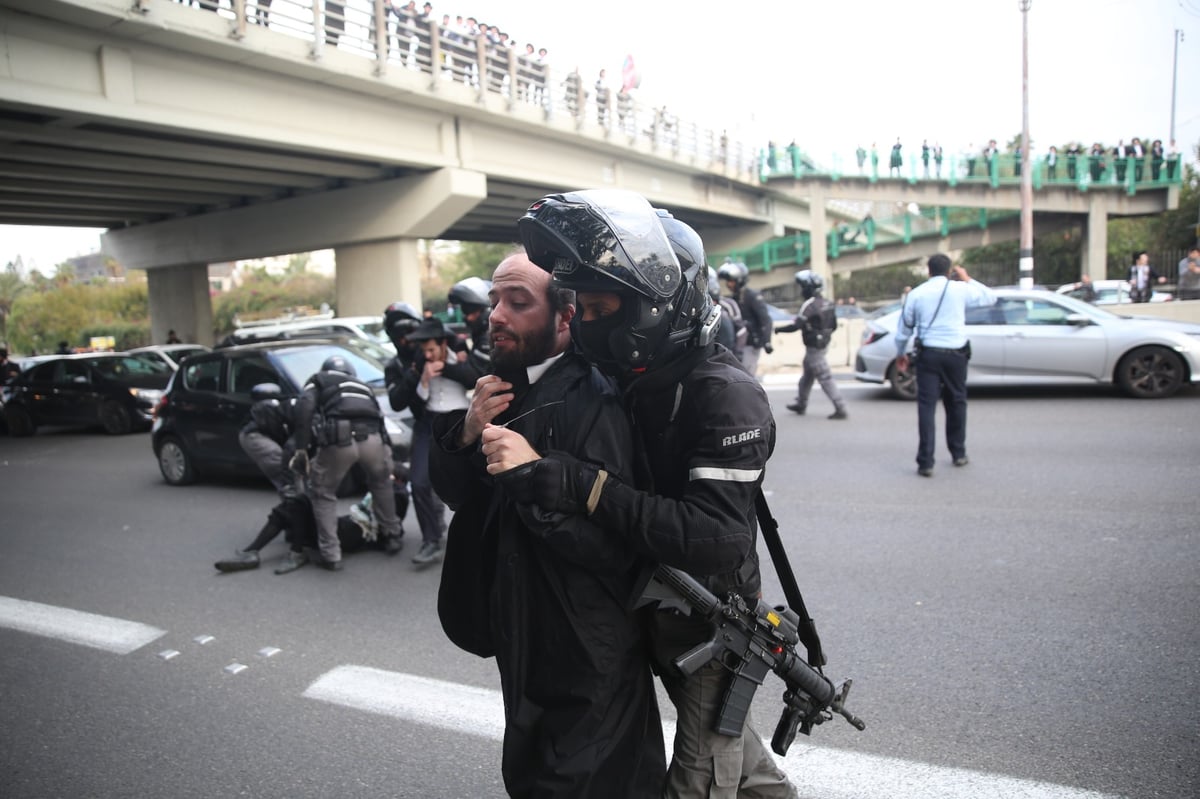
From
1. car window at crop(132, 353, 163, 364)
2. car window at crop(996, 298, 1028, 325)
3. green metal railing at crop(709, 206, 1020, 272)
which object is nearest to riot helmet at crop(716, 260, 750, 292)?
car window at crop(996, 298, 1028, 325)

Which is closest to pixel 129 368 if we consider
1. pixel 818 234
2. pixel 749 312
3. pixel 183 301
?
pixel 749 312

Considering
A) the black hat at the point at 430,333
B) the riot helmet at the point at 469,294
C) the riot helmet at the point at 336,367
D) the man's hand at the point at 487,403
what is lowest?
the riot helmet at the point at 336,367

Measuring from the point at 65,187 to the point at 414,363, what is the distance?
61.2ft

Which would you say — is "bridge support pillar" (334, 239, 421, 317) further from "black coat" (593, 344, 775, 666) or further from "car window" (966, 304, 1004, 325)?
"black coat" (593, 344, 775, 666)

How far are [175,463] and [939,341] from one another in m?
7.84

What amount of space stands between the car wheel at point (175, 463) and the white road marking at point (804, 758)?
5.91 metres

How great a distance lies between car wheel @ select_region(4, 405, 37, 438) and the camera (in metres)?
15.2

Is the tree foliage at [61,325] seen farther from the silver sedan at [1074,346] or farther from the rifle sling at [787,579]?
the rifle sling at [787,579]

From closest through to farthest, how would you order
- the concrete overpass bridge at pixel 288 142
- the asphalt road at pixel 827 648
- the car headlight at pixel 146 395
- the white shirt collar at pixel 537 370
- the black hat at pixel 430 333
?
1. the white shirt collar at pixel 537 370
2. the asphalt road at pixel 827 648
3. the black hat at pixel 430 333
4. the concrete overpass bridge at pixel 288 142
5. the car headlight at pixel 146 395

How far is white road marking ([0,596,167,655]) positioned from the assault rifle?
3.75 meters

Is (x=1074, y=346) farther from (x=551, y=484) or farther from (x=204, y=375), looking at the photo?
(x=551, y=484)

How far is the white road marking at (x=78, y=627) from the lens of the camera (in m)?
4.46

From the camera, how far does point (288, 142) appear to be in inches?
618

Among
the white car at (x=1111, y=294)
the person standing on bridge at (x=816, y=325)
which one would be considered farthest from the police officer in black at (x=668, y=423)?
the white car at (x=1111, y=294)
